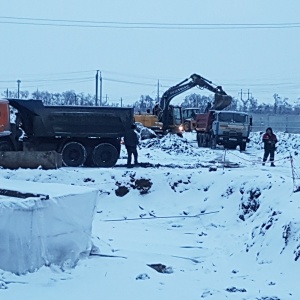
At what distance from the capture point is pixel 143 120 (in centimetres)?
4484

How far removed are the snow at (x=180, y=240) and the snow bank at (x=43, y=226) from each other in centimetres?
20

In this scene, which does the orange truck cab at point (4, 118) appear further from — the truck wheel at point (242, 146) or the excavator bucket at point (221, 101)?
the excavator bucket at point (221, 101)

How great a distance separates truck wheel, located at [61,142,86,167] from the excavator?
20.1 meters

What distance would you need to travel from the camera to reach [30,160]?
62.4ft

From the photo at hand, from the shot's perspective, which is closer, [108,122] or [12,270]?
[12,270]

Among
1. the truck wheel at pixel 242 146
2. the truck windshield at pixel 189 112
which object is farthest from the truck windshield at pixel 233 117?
the truck windshield at pixel 189 112

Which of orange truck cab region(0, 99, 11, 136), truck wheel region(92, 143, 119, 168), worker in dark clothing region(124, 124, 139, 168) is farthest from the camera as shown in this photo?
truck wheel region(92, 143, 119, 168)

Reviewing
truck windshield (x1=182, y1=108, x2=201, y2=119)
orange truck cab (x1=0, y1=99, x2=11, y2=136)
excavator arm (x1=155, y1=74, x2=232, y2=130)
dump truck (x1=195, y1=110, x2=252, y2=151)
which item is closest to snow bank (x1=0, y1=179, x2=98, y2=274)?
orange truck cab (x1=0, y1=99, x2=11, y2=136)

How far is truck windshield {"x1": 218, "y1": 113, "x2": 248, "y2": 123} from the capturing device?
116ft

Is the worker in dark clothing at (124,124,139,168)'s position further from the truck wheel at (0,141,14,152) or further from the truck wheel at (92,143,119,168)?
the truck wheel at (0,141,14,152)

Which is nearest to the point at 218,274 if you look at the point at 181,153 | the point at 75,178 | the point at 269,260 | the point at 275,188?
the point at 269,260

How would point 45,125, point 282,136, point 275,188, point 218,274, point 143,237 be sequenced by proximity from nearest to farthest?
point 218,274
point 143,237
point 275,188
point 45,125
point 282,136

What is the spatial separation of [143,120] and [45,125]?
2368 cm

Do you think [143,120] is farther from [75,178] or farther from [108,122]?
[75,178]
